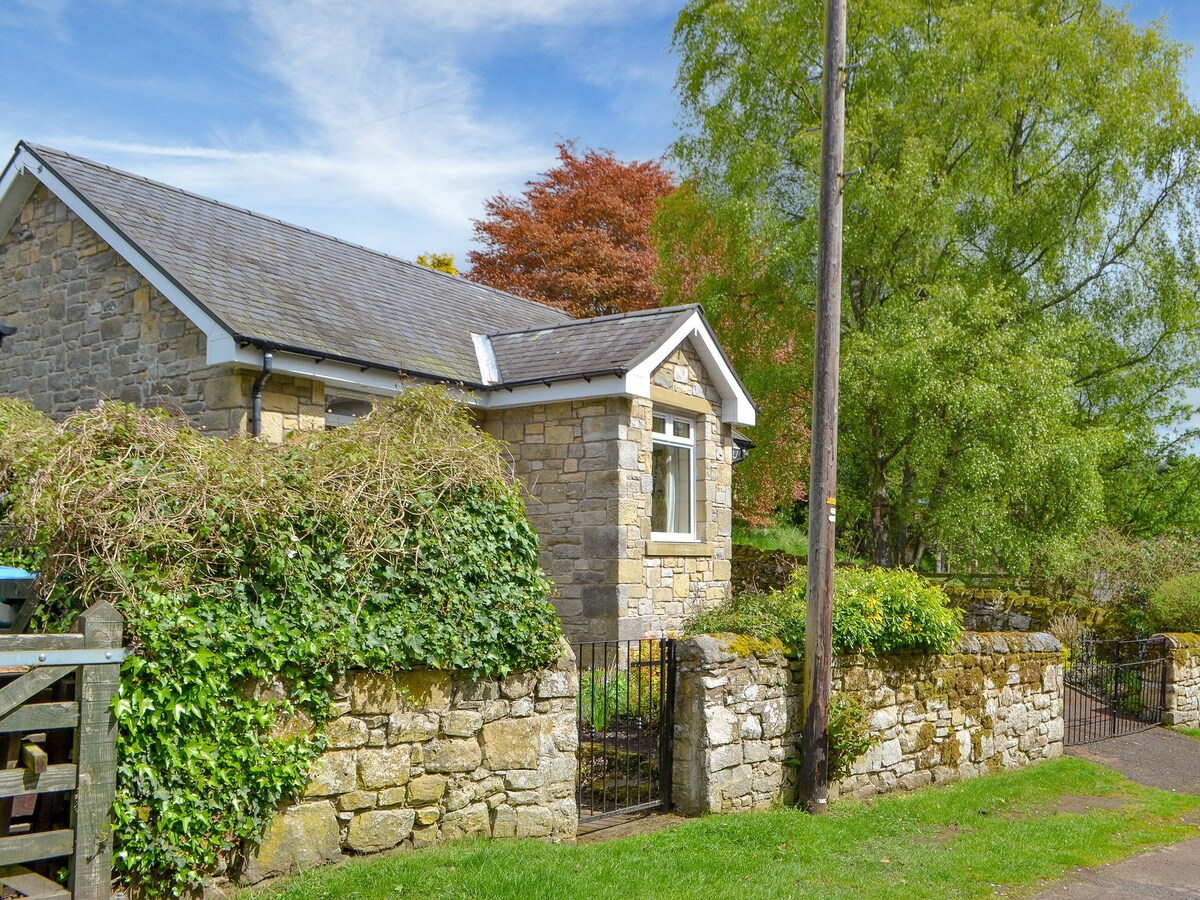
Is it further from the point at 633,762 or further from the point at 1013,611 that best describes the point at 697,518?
the point at 1013,611

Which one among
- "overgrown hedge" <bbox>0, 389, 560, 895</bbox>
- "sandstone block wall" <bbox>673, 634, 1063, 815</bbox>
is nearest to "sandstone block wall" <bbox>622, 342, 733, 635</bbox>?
"sandstone block wall" <bbox>673, 634, 1063, 815</bbox>

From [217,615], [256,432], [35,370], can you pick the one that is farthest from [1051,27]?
[217,615]

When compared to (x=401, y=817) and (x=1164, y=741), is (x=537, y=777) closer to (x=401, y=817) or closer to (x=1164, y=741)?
(x=401, y=817)

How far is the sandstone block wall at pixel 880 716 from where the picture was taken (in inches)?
314

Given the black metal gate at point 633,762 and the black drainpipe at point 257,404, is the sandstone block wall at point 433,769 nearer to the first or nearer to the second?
the black metal gate at point 633,762

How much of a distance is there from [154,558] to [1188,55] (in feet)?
76.5

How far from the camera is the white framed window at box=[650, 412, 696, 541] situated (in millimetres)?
13672

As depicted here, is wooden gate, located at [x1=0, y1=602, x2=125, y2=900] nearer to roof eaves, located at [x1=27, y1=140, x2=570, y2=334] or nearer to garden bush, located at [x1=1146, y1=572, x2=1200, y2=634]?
roof eaves, located at [x1=27, y1=140, x2=570, y2=334]

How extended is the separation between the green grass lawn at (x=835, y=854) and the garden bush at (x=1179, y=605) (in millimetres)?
6847

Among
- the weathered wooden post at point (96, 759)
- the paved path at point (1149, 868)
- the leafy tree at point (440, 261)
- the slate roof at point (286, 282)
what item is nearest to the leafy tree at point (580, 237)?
the leafy tree at point (440, 261)

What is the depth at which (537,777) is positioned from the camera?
6898 millimetres

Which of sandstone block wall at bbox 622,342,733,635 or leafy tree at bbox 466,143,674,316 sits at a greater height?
leafy tree at bbox 466,143,674,316

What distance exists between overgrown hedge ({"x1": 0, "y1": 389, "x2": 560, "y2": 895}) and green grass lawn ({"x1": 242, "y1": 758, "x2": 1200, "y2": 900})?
0.78 m

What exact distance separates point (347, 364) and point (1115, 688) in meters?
11.9
